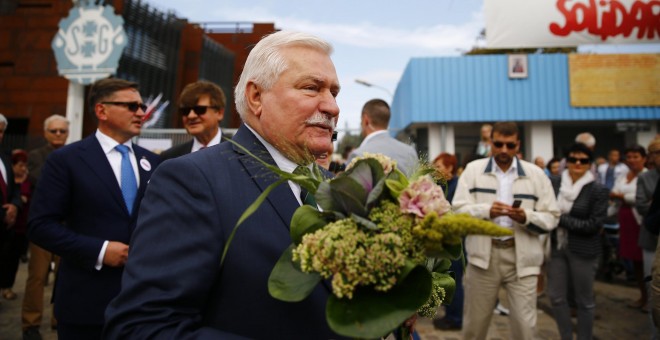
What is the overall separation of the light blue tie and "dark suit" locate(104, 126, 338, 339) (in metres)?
1.60

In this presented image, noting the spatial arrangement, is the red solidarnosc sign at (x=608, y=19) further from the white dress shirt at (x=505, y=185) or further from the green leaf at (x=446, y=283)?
the green leaf at (x=446, y=283)

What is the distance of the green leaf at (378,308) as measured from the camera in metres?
0.97

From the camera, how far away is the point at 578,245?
4270 millimetres

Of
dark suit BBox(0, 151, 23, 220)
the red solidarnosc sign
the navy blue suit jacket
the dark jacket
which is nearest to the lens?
the navy blue suit jacket

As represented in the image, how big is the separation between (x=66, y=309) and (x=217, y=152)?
173cm

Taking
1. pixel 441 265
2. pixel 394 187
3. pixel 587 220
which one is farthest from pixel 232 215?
pixel 587 220

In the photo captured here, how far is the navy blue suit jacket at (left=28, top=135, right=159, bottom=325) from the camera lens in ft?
8.02

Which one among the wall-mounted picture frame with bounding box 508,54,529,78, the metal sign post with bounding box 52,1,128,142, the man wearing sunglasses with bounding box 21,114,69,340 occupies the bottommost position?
the man wearing sunglasses with bounding box 21,114,69,340

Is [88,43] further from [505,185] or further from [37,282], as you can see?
[505,185]

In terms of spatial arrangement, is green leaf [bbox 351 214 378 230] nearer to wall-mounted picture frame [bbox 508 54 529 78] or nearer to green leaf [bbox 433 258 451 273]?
green leaf [bbox 433 258 451 273]

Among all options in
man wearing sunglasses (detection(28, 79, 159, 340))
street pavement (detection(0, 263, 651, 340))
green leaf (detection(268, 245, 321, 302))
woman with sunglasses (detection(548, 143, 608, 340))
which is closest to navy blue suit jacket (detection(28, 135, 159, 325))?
man wearing sunglasses (detection(28, 79, 159, 340))

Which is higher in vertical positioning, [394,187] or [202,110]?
[202,110]

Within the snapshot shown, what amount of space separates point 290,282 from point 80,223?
6.91 feet

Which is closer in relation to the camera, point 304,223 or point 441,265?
point 304,223
